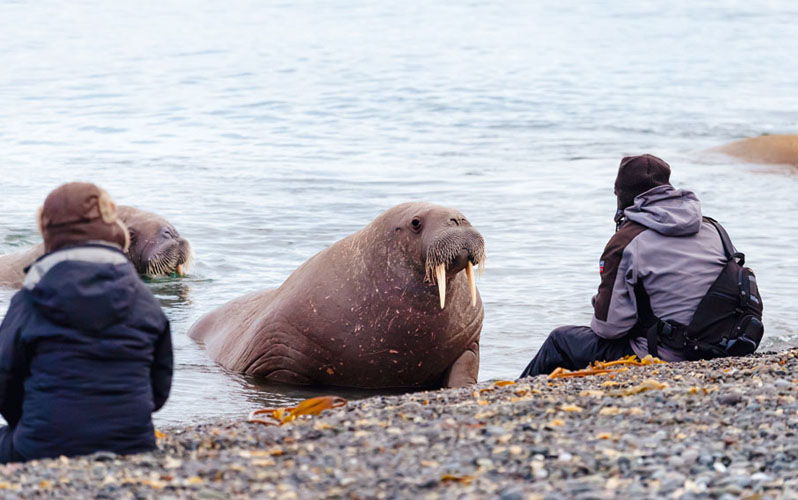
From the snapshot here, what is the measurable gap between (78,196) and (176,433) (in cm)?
142

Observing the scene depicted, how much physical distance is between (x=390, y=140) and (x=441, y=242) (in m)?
15.2

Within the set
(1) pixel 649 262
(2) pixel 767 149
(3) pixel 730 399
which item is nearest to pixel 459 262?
(1) pixel 649 262

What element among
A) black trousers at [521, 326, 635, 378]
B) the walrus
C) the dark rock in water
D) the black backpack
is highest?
the dark rock in water

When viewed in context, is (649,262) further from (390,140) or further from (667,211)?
(390,140)

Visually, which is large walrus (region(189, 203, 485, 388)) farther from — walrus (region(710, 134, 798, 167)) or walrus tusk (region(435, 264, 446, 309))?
walrus (region(710, 134, 798, 167))

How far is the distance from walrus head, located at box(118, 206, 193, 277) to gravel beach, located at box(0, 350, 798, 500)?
18.8 feet

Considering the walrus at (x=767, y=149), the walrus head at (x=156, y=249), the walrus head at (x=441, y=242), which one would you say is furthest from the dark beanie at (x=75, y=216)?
the walrus at (x=767, y=149)

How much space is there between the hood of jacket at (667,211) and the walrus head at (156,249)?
5389 mm

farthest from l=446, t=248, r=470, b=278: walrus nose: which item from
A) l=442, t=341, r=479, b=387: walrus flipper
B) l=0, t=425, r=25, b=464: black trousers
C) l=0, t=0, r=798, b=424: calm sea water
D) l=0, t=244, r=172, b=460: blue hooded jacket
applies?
l=0, t=425, r=25, b=464: black trousers

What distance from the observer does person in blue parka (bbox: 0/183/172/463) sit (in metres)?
4.13

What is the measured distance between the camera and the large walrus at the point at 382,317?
22.9 ft

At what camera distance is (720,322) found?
650 cm

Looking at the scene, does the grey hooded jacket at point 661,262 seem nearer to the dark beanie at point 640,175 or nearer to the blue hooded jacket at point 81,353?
the dark beanie at point 640,175

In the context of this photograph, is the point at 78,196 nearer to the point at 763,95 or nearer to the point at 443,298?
the point at 443,298
